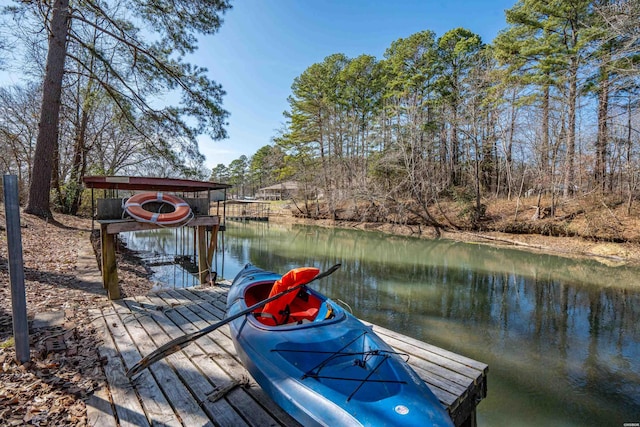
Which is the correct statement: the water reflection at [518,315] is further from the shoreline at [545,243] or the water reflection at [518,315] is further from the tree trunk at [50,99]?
the tree trunk at [50,99]

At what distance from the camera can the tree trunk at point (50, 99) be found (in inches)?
269

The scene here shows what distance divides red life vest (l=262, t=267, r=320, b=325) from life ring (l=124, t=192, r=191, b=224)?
2.45m

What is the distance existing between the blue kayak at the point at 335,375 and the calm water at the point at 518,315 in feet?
6.56

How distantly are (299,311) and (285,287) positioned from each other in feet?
1.25

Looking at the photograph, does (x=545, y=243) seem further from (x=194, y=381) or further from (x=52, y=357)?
(x=52, y=357)

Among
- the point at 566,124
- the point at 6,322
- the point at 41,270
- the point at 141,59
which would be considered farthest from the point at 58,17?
the point at 566,124

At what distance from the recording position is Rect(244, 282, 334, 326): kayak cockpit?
236 cm

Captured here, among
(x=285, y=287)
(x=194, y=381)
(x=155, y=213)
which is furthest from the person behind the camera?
(x=155, y=213)

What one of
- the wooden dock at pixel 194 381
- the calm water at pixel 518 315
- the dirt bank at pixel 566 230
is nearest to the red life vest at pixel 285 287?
the wooden dock at pixel 194 381

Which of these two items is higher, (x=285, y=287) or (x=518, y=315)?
(x=285, y=287)

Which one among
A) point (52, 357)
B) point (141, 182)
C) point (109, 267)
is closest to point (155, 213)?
point (141, 182)

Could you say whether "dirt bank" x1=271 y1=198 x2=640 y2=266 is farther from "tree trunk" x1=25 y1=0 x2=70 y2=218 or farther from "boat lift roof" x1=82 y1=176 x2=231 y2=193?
"tree trunk" x1=25 y1=0 x2=70 y2=218

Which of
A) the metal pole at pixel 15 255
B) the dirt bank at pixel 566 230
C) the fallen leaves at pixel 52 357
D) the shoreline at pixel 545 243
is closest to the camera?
the fallen leaves at pixel 52 357

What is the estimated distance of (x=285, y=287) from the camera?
2436 mm
